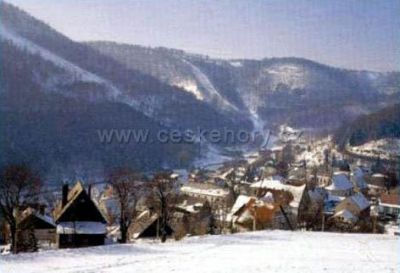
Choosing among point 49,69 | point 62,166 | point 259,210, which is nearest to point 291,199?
point 259,210

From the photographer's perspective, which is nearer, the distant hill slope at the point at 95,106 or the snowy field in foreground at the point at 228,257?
the snowy field in foreground at the point at 228,257

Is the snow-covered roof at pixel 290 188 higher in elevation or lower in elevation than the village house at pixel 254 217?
lower

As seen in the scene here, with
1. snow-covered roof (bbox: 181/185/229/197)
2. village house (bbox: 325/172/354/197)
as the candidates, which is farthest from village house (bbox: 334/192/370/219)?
snow-covered roof (bbox: 181/185/229/197)

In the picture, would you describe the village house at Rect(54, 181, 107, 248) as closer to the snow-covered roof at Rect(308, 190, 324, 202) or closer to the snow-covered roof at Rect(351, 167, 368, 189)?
the snow-covered roof at Rect(308, 190, 324, 202)

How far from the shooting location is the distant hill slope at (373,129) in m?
101

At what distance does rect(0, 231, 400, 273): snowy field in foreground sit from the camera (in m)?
12.0

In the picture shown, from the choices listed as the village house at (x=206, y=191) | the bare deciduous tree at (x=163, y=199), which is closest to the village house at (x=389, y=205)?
the village house at (x=206, y=191)

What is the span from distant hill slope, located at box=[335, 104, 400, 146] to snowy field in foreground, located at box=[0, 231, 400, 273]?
85.6 metres

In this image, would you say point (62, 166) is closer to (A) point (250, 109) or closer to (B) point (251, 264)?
(B) point (251, 264)

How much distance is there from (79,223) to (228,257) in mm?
9251

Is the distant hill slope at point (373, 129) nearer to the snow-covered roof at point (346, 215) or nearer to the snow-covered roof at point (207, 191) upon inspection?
the snow-covered roof at point (207, 191)

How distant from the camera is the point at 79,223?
21094 mm

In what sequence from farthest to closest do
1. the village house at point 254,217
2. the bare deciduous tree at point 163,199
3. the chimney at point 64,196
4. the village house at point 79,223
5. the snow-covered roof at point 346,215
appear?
1. the snow-covered roof at point 346,215
2. the village house at point 254,217
3. the chimney at point 64,196
4. the bare deciduous tree at point 163,199
5. the village house at point 79,223

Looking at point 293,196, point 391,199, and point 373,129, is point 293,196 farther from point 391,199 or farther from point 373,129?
point 373,129
